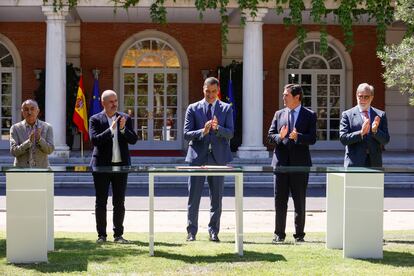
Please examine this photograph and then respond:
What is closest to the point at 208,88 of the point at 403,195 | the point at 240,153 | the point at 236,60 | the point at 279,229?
the point at 279,229

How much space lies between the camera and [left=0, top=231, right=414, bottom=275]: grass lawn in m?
7.20

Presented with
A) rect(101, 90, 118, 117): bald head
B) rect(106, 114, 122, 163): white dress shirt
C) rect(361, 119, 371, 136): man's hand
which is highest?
rect(101, 90, 118, 117): bald head

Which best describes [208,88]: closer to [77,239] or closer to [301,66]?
[77,239]

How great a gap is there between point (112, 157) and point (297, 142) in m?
2.06

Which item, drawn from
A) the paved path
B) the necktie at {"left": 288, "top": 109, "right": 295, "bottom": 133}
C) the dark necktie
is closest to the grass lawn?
the necktie at {"left": 288, "top": 109, "right": 295, "bottom": 133}

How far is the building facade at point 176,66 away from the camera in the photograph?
24.7 meters

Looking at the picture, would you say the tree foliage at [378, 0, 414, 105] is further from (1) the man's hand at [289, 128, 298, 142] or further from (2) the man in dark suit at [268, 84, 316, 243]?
(1) the man's hand at [289, 128, 298, 142]

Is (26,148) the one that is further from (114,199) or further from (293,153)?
(293,153)

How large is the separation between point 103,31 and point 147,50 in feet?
4.63

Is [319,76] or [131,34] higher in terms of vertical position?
[131,34]

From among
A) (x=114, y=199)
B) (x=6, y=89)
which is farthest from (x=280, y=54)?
(x=114, y=199)

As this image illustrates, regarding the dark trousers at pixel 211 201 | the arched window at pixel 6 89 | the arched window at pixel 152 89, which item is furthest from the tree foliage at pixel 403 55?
the arched window at pixel 6 89

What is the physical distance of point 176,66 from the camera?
25094mm

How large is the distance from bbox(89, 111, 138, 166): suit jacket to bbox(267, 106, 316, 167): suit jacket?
160 centimetres
